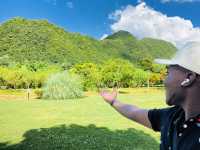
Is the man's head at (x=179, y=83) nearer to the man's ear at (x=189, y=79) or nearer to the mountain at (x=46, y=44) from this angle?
the man's ear at (x=189, y=79)

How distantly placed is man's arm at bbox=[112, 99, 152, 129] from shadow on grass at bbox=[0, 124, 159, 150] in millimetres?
5900

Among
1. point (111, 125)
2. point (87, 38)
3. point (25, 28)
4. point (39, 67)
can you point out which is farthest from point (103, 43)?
point (111, 125)

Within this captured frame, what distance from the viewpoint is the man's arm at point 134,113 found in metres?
2.44

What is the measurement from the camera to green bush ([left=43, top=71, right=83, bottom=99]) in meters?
27.2

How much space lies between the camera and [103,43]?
112 metres

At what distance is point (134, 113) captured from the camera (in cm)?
261

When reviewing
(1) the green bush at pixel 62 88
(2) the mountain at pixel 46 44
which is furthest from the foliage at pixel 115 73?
(2) the mountain at pixel 46 44

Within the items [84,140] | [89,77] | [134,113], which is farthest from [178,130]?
[89,77]

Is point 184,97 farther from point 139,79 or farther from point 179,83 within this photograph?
point 139,79

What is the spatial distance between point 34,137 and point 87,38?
92777 mm

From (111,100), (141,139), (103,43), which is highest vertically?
(103,43)

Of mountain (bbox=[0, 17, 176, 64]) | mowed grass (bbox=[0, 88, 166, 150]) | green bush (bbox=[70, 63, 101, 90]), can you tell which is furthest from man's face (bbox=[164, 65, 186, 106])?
mountain (bbox=[0, 17, 176, 64])

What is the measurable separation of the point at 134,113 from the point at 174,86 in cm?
75

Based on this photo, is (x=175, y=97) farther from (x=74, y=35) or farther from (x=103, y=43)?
(x=103, y=43)
